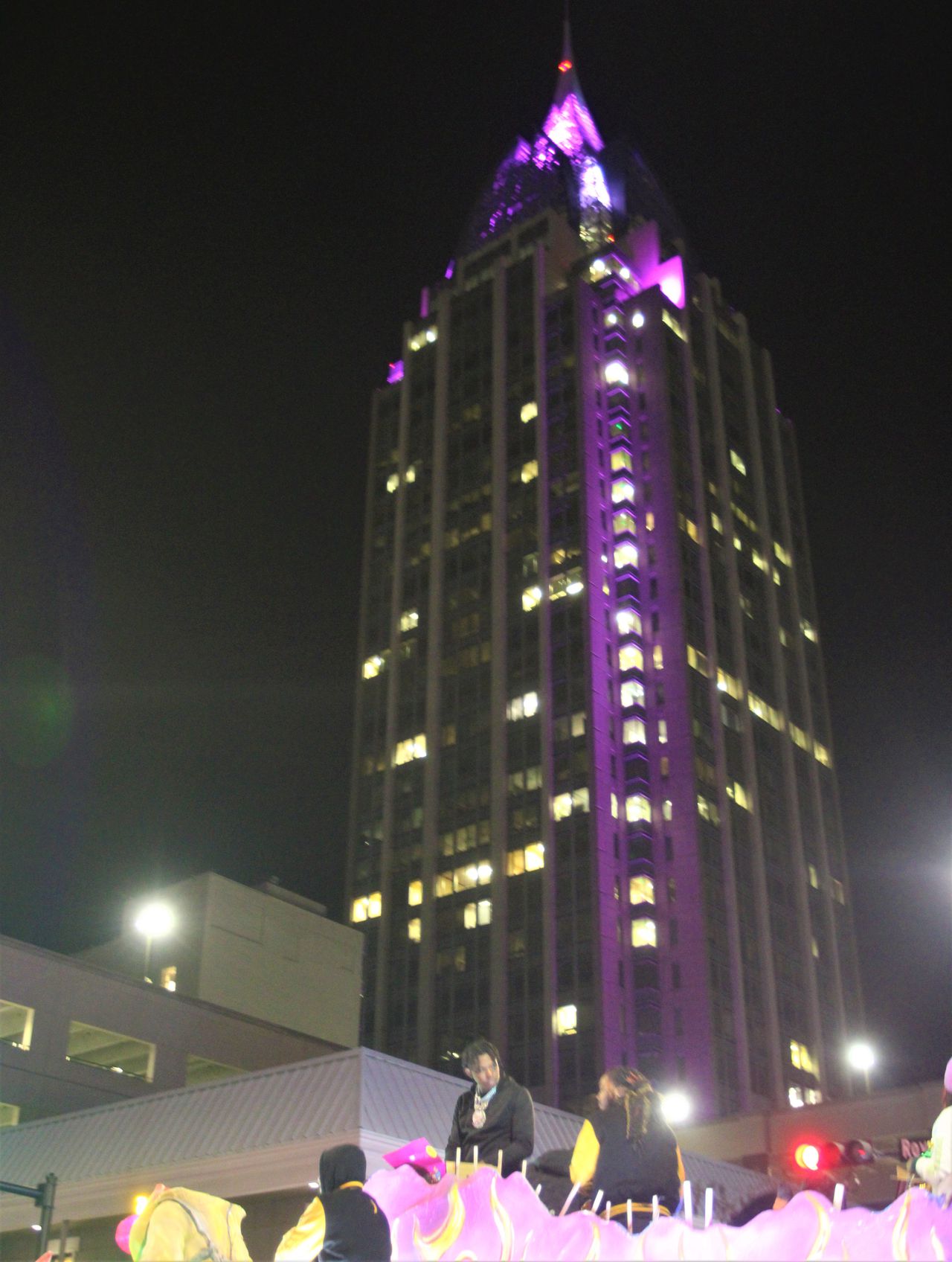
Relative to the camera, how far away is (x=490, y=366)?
91312 millimetres

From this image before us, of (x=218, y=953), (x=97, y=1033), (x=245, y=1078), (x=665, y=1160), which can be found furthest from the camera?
(x=218, y=953)

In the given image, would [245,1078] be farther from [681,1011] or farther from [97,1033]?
[681,1011]

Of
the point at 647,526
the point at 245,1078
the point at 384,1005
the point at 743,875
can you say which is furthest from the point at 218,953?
the point at 647,526

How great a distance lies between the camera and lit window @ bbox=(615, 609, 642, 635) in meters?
79.2

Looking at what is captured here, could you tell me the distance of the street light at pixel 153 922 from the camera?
3947cm

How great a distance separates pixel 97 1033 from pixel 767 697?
57.9 metres

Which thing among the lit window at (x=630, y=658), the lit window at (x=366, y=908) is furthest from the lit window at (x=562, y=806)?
the lit window at (x=366, y=908)

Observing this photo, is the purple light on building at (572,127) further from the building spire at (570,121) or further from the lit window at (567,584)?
the lit window at (567,584)

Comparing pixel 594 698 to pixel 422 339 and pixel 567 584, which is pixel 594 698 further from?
pixel 422 339

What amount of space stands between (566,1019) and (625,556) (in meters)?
28.6

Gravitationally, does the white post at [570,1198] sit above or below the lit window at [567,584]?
below

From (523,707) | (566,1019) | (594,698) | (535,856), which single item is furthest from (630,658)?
(566,1019)

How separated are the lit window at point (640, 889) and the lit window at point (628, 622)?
15.2 metres

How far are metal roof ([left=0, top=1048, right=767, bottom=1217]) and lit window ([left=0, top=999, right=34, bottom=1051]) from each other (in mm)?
8217
